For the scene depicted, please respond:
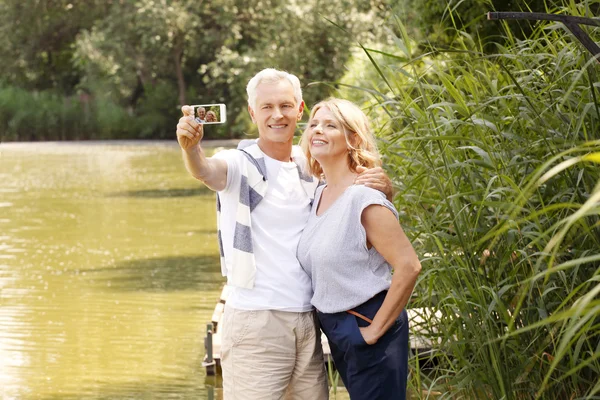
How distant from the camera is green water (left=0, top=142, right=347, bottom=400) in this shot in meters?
7.57

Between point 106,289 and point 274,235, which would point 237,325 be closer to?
point 274,235

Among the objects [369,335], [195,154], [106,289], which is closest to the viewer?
[369,335]

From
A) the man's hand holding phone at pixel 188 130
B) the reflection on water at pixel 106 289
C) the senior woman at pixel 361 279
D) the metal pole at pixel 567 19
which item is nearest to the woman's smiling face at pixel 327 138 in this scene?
the senior woman at pixel 361 279

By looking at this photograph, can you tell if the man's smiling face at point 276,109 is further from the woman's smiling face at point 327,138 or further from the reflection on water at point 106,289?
the reflection on water at point 106,289

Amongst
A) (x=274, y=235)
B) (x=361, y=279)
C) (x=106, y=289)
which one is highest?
(x=274, y=235)

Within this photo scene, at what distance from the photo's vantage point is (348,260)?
3385mm

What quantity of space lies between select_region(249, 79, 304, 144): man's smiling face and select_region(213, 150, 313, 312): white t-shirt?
10 centimetres

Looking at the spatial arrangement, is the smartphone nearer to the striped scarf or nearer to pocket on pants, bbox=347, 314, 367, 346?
the striped scarf

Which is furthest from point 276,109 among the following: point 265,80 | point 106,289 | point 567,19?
point 106,289

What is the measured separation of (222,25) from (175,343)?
35.6 metres

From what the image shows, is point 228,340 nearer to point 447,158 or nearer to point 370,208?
point 370,208

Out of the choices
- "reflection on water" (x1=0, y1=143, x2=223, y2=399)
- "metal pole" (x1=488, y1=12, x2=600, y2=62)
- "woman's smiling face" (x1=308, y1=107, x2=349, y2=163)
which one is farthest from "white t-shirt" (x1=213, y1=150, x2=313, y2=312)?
"reflection on water" (x1=0, y1=143, x2=223, y2=399)

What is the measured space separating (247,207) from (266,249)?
0.14 metres

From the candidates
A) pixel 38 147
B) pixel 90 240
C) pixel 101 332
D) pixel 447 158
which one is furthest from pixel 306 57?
pixel 447 158
